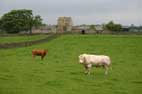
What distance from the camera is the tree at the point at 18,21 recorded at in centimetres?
11962

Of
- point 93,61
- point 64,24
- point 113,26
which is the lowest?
point 113,26

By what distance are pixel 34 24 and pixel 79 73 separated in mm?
111670

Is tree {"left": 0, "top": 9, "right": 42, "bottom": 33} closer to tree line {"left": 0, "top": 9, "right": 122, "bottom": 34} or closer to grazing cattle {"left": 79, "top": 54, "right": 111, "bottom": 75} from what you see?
tree line {"left": 0, "top": 9, "right": 122, "bottom": 34}

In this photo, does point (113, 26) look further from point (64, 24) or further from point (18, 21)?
point (18, 21)

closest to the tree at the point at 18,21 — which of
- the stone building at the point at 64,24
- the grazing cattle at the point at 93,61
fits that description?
the stone building at the point at 64,24

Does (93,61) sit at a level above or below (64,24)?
above

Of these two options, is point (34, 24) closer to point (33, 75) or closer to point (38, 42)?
point (38, 42)

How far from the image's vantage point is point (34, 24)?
426ft

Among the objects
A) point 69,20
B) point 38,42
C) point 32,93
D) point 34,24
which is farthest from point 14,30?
point 32,93

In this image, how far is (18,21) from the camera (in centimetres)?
12069

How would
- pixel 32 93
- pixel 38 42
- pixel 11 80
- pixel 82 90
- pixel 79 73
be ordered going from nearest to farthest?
pixel 32 93 < pixel 82 90 < pixel 11 80 < pixel 79 73 < pixel 38 42

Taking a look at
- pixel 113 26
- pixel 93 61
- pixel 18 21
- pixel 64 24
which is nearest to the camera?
pixel 93 61

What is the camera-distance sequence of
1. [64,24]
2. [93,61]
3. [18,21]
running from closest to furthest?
[93,61], [18,21], [64,24]

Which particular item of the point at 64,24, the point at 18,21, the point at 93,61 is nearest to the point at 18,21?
the point at 18,21
